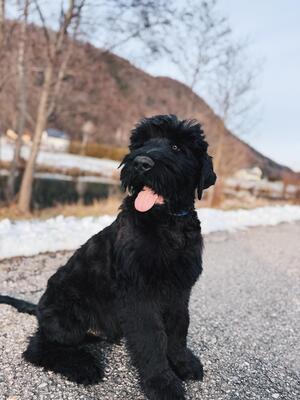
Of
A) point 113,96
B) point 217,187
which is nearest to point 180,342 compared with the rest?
A: point 217,187

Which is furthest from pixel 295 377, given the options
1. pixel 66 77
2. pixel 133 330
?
pixel 66 77

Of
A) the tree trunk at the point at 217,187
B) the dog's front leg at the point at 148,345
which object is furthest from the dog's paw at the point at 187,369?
the tree trunk at the point at 217,187

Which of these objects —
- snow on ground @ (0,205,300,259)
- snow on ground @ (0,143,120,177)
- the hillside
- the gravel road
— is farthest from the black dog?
snow on ground @ (0,143,120,177)

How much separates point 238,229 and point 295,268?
3.75 metres

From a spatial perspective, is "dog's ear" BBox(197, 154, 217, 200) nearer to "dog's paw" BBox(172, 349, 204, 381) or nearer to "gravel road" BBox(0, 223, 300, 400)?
"dog's paw" BBox(172, 349, 204, 381)

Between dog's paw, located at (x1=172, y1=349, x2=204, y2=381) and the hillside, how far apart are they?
7.52 metres

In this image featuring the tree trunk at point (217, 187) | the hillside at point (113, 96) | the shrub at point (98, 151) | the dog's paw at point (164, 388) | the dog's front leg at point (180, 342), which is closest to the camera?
the dog's paw at point (164, 388)

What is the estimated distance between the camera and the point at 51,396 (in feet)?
9.09

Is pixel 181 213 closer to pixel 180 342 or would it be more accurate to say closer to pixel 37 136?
pixel 180 342

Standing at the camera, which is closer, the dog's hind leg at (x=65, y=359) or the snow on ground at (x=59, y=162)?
the dog's hind leg at (x=65, y=359)

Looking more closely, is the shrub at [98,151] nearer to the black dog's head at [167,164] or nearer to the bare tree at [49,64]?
the bare tree at [49,64]

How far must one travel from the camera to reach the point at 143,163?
276cm

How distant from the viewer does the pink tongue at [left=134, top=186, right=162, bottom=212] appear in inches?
113

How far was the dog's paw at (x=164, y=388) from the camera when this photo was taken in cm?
267
